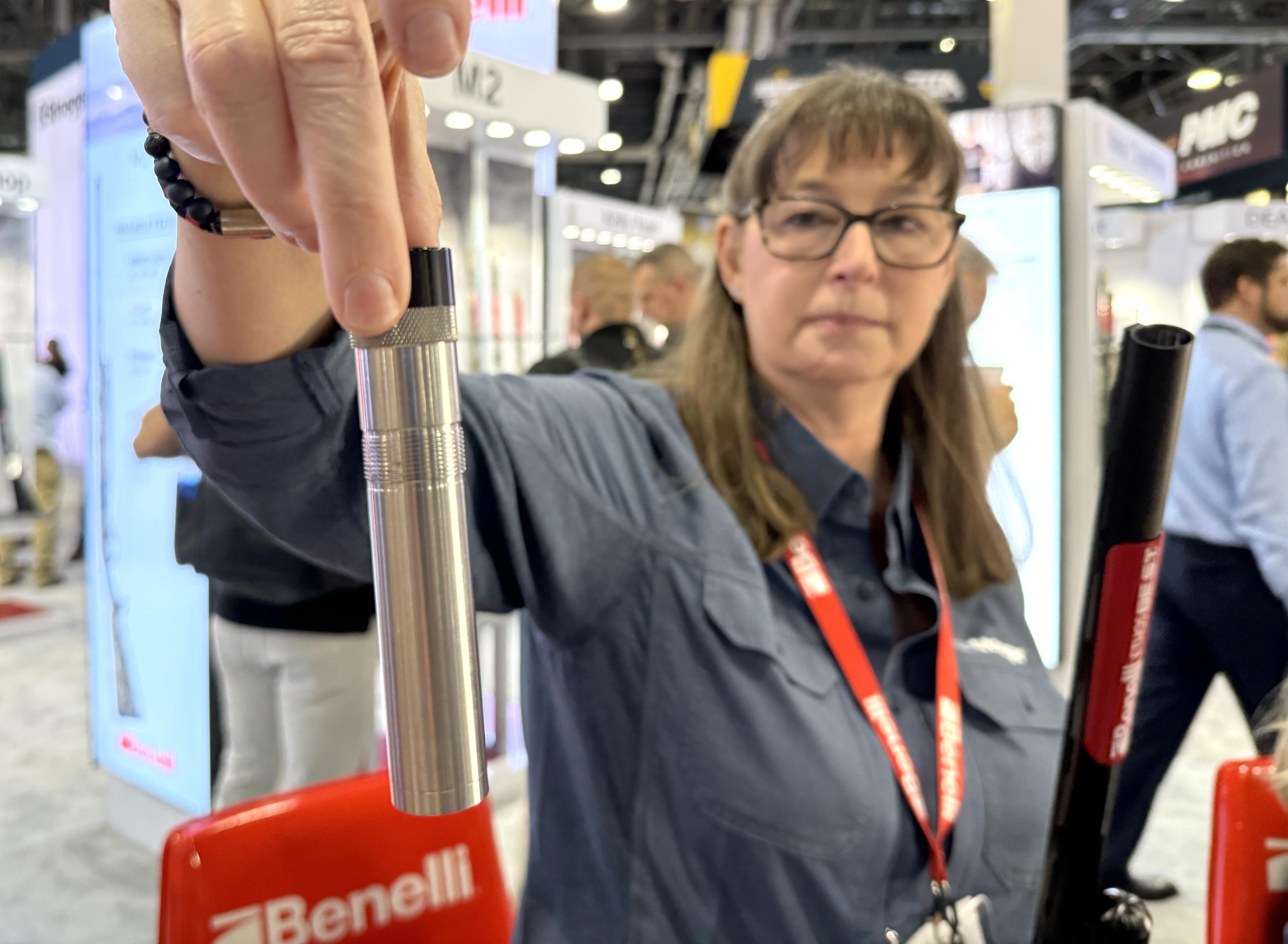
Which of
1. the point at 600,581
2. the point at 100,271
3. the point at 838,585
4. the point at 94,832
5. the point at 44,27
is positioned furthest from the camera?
the point at 44,27

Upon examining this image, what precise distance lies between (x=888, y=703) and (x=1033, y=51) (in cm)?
289

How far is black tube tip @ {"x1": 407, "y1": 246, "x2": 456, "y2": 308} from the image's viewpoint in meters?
0.27

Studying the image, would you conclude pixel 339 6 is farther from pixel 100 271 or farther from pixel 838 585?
pixel 100 271

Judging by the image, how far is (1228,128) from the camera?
873 cm

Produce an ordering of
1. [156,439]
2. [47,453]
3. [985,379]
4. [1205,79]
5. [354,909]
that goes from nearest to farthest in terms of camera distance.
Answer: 1. [156,439]
2. [354,909]
3. [985,379]
4. [47,453]
5. [1205,79]

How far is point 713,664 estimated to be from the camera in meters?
0.83

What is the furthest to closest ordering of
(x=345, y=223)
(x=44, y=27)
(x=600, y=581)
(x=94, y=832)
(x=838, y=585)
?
(x=44, y=27) < (x=94, y=832) < (x=838, y=585) < (x=600, y=581) < (x=345, y=223)

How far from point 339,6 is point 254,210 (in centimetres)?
Result: 10

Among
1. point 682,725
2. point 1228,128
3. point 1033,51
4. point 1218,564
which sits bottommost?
point 1218,564

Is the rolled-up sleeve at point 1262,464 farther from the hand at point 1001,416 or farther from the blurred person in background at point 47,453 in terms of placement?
the blurred person in background at point 47,453

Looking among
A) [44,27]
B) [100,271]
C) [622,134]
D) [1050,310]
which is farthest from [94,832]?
[622,134]

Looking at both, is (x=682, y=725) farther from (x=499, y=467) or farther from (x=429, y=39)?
(x=429, y=39)

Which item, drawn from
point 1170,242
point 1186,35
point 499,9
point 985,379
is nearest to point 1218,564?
point 985,379

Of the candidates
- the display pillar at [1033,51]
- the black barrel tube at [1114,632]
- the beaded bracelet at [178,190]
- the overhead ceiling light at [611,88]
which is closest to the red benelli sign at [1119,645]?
the black barrel tube at [1114,632]
